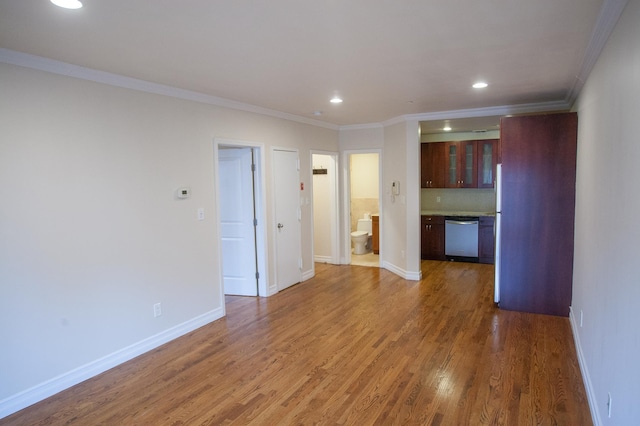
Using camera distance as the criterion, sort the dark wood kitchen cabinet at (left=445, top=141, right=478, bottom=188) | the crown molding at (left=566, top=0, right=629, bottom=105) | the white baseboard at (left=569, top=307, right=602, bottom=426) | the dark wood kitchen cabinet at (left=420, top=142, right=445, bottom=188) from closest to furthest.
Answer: the crown molding at (left=566, top=0, right=629, bottom=105), the white baseboard at (left=569, top=307, right=602, bottom=426), the dark wood kitchen cabinet at (left=445, top=141, right=478, bottom=188), the dark wood kitchen cabinet at (left=420, top=142, right=445, bottom=188)

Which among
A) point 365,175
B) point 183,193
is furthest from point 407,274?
point 183,193

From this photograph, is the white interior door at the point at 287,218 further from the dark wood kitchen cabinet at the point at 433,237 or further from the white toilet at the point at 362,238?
the dark wood kitchen cabinet at the point at 433,237

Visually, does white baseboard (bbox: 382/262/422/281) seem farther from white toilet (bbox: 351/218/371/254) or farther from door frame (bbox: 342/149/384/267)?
white toilet (bbox: 351/218/371/254)

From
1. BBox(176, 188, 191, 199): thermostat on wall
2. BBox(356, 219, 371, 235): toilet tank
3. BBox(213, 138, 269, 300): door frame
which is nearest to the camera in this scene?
BBox(176, 188, 191, 199): thermostat on wall

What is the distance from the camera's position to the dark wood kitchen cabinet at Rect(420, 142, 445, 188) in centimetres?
752

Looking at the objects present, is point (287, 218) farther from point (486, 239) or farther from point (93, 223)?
point (486, 239)

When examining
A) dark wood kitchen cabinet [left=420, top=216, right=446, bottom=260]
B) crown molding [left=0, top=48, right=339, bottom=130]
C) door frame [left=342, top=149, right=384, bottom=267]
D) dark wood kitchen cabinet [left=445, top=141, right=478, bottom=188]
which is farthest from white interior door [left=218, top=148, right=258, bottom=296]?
dark wood kitchen cabinet [left=445, top=141, right=478, bottom=188]

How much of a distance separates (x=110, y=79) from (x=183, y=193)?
123cm

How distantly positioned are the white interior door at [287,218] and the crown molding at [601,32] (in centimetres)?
359

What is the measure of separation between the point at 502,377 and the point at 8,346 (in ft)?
12.0

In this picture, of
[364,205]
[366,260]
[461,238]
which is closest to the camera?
[461,238]

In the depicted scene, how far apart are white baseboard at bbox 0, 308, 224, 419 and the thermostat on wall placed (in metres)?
1.35

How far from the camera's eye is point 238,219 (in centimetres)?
532

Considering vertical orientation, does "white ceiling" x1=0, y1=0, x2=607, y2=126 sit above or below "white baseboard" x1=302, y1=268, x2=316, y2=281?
above
